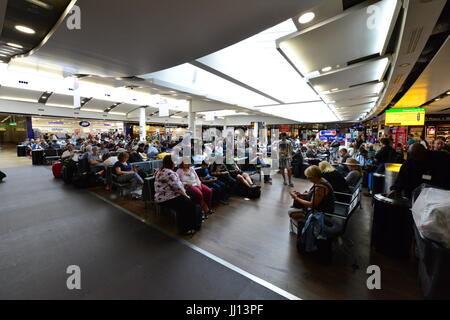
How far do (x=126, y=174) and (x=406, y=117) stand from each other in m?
12.1

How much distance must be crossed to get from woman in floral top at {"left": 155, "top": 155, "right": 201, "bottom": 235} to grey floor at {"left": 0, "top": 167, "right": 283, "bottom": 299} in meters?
0.35

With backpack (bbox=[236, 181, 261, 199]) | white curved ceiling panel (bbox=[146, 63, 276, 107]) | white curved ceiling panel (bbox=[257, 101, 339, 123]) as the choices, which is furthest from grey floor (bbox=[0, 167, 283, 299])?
Result: white curved ceiling panel (bbox=[257, 101, 339, 123])

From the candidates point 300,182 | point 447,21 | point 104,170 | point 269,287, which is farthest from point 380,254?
point 104,170

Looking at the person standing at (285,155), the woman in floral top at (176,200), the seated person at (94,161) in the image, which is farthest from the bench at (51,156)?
the person standing at (285,155)

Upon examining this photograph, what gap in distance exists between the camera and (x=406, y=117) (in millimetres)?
8867

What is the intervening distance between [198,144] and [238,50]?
3.28 meters

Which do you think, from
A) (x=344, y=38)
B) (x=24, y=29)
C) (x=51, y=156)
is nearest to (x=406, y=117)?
(x=344, y=38)

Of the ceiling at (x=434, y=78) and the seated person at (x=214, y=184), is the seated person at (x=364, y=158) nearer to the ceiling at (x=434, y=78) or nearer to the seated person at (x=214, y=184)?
the ceiling at (x=434, y=78)

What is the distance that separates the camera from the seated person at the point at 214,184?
432cm

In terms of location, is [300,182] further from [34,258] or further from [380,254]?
[34,258]

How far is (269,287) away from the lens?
200 centimetres

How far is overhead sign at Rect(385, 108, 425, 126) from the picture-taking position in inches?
339

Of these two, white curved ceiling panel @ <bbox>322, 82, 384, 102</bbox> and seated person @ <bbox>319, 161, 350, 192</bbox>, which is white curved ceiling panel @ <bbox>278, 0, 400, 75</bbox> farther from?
white curved ceiling panel @ <bbox>322, 82, 384, 102</bbox>

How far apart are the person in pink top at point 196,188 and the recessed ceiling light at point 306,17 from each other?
3.13m
